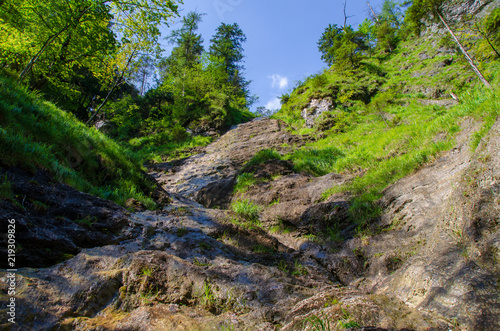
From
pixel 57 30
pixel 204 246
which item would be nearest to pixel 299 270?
pixel 204 246

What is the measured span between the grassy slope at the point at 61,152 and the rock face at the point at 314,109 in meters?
13.2

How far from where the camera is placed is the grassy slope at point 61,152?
11.9 ft

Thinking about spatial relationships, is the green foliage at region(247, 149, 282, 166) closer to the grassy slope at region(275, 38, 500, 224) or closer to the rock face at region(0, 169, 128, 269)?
the grassy slope at region(275, 38, 500, 224)

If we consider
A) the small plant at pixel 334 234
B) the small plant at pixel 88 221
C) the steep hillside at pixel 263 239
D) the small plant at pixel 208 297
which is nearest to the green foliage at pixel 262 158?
the steep hillside at pixel 263 239

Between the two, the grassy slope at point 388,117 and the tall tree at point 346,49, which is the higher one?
the tall tree at point 346,49

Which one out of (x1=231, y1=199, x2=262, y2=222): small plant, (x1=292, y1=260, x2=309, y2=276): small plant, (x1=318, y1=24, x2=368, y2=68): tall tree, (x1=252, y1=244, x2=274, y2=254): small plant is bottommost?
(x1=292, y1=260, x2=309, y2=276): small plant

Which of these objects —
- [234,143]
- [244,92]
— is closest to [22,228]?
[234,143]

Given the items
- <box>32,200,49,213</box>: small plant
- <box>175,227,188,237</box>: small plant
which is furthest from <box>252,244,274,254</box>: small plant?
<box>32,200,49,213</box>: small plant

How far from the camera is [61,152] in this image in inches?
195

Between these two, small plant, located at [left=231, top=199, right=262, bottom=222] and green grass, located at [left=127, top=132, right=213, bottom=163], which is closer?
small plant, located at [left=231, top=199, right=262, bottom=222]

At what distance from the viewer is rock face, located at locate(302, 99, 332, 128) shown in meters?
17.0

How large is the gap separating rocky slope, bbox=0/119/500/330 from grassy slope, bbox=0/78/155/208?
59 centimetres

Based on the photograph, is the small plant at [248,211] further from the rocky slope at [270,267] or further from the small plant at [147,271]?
the small plant at [147,271]

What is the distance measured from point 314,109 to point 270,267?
16.4 m
